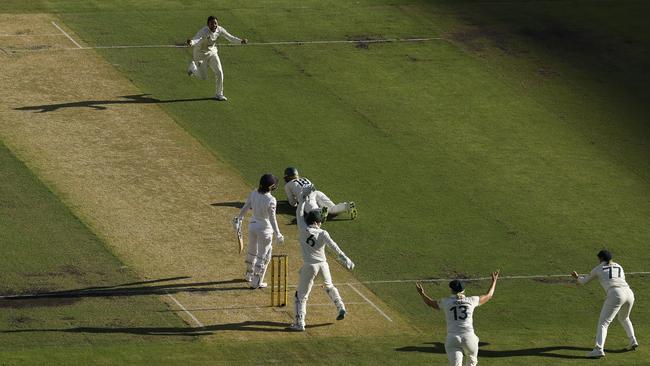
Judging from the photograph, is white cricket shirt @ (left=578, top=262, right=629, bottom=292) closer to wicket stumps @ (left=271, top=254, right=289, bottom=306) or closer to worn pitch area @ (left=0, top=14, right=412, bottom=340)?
worn pitch area @ (left=0, top=14, right=412, bottom=340)

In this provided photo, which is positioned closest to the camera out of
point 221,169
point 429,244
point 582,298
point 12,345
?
point 12,345

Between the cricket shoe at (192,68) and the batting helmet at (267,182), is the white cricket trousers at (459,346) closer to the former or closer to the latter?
the batting helmet at (267,182)

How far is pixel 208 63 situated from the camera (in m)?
47.9

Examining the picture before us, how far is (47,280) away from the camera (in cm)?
3569

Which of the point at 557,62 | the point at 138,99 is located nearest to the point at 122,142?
the point at 138,99

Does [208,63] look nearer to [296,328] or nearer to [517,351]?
[296,328]

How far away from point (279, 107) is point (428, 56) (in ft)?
24.8

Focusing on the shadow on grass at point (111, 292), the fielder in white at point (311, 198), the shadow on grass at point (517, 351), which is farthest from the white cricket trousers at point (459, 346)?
the fielder in white at point (311, 198)

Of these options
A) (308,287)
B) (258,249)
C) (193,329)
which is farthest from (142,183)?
(308,287)

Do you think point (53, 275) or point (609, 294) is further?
point (53, 275)

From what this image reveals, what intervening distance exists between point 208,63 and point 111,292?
559 inches

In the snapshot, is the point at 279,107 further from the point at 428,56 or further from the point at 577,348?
the point at 577,348

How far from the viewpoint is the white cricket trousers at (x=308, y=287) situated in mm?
32531

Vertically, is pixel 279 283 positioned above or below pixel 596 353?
above
